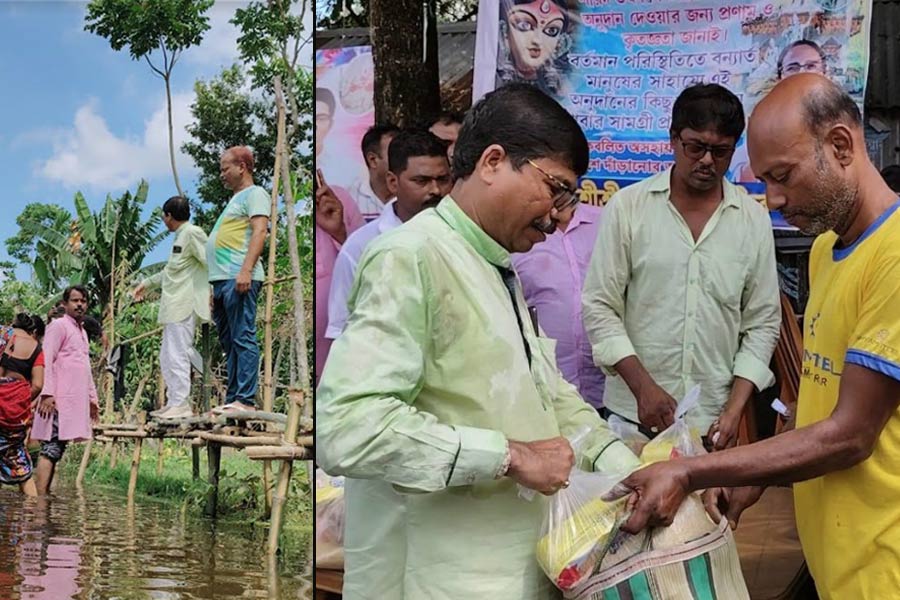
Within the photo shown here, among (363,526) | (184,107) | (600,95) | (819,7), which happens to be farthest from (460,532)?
(184,107)

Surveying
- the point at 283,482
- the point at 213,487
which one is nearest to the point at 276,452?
the point at 283,482

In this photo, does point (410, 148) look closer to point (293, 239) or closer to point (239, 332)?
point (293, 239)

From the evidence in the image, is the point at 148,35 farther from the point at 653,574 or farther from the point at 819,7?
the point at 653,574

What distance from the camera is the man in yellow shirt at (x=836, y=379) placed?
1.73 m

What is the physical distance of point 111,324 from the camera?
492cm

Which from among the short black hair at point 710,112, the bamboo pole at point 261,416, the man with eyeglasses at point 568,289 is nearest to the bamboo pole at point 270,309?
the bamboo pole at point 261,416

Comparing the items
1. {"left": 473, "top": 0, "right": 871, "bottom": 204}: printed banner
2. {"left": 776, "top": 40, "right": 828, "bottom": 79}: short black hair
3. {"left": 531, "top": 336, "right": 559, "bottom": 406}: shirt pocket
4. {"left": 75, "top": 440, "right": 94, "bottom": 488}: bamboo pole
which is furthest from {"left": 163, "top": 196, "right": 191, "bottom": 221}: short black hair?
{"left": 531, "top": 336, "right": 559, "bottom": 406}: shirt pocket

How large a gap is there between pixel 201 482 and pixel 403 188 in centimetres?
199

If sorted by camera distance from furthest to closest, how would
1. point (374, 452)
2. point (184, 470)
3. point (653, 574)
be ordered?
point (184, 470)
point (653, 574)
point (374, 452)

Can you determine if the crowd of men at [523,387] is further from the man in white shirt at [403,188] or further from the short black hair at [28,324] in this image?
the short black hair at [28,324]

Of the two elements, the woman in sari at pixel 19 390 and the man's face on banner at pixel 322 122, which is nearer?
the man's face on banner at pixel 322 122

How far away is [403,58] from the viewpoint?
3811mm

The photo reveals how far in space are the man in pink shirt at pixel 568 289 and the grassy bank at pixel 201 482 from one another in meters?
1.60

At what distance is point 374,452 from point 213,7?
3506 mm
